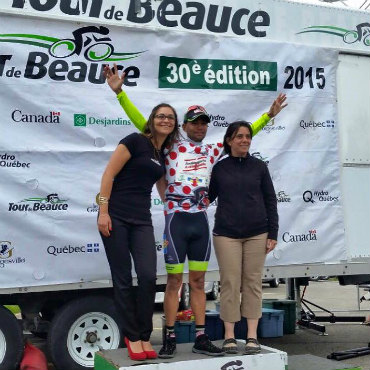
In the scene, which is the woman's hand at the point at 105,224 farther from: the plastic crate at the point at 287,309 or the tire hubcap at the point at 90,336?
the plastic crate at the point at 287,309

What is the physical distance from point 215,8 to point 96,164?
206 centimetres

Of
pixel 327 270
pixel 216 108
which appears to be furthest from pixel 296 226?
pixel 216 108

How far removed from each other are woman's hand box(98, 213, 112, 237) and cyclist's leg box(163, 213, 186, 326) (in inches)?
20.4

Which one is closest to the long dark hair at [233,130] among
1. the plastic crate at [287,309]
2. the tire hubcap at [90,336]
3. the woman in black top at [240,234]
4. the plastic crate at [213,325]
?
the woman in black top at [240,234]

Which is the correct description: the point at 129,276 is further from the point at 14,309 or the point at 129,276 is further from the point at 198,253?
the point at 14,309

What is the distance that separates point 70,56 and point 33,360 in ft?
9.43

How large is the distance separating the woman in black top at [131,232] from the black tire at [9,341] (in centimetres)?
154

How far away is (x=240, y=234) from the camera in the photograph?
566 centimetres

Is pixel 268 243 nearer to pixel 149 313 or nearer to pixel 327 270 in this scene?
pixel 149 313

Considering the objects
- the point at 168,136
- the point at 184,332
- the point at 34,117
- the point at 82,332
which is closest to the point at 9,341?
the point at 82,332

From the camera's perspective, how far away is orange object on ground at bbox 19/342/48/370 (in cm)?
640

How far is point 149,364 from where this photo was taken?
516 centimetres

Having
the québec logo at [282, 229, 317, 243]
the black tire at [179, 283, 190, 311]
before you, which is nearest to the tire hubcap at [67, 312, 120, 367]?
the québec logo at [282, 229, 317, 243]

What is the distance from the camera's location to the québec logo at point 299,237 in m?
7.43
